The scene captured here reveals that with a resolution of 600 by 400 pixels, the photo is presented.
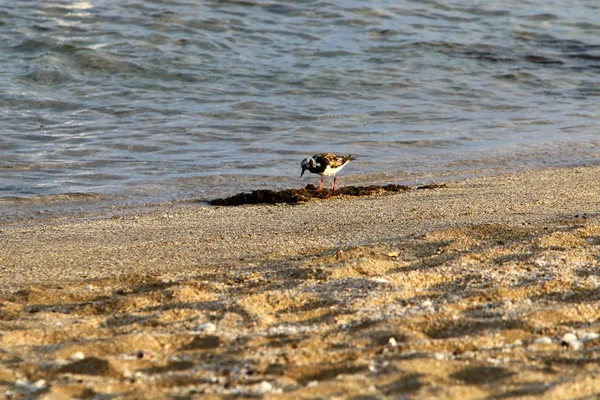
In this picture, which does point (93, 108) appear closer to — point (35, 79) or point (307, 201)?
point (35, 79)

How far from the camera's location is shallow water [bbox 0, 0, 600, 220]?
10.3m

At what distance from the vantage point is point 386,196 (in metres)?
8.30

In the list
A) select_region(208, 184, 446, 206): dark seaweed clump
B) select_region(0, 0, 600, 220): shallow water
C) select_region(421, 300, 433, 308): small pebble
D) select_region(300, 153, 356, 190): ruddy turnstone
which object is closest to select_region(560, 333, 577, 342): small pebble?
select_region(421, 300, 433, 308): small pebble

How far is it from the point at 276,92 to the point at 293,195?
6.36 m

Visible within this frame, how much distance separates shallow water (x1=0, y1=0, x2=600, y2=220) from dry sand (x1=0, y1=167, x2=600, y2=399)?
2980 millimetres

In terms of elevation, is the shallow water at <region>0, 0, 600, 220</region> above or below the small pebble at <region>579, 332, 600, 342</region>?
below

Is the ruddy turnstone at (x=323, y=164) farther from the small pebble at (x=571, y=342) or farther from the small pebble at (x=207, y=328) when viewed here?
the small pebble at (x=571, y=342)

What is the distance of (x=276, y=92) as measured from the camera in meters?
14.5

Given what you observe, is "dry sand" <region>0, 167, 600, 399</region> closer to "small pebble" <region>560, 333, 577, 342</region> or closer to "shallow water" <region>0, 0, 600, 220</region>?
"small pebble" <region>560, 333, 577, 342</region>

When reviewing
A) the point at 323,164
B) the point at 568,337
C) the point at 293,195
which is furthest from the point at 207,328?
the point at 323,164

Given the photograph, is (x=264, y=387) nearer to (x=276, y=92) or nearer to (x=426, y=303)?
(x=426, y=303)

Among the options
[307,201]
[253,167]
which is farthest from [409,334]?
[253,167]

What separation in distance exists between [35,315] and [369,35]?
49.4ft

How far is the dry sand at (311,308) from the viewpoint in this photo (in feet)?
11.2
